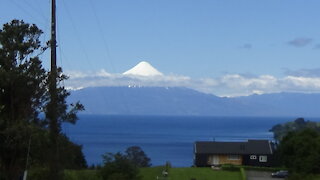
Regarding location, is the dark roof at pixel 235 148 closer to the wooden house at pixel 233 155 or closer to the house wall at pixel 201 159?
the wooden house at pixel 233 155

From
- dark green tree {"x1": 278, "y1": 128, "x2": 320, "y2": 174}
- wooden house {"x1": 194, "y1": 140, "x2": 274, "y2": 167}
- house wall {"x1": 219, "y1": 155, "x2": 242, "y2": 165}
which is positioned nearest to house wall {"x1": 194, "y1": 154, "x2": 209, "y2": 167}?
wooden house {"x1": 194, "y1": 140, "x2": 274, "y2": 167}

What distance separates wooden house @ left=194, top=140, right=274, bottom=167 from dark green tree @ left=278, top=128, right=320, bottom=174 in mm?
15336

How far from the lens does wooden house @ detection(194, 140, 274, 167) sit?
7375cm

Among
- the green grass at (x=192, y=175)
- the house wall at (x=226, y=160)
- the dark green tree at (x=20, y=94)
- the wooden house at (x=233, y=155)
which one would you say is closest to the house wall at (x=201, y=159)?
the wooden house at (x=233, y=155)

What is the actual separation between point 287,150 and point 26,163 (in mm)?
41420

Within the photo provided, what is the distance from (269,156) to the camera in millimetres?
74062

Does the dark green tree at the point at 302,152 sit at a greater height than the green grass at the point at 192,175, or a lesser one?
greater

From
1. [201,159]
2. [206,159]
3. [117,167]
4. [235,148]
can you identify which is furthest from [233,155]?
[117,167]

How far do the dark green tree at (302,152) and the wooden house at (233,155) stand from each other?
50.3 feet

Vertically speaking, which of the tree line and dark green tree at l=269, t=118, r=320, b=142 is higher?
dark green tree at l=269, t=118, r=320, b=142

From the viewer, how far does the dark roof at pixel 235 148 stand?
74188mm

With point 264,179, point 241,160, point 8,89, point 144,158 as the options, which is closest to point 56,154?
point 8,89

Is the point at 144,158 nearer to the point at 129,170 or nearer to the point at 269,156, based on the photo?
the point at 269,156

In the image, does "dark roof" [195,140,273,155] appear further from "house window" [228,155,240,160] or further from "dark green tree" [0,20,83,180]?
"dark green tree" [0,20,83,180]
